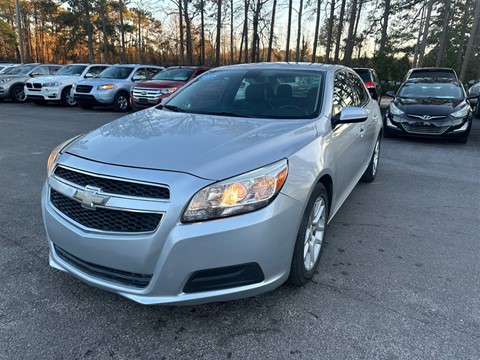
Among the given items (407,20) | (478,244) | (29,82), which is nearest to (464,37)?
(407,20)

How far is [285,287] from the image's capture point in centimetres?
272

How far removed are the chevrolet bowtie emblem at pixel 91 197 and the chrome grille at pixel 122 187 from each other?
0.03m

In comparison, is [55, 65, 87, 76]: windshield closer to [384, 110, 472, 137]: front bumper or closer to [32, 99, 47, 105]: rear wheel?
[32, 99, 47, 105]: rear wheel

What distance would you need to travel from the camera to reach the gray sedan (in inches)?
80.4

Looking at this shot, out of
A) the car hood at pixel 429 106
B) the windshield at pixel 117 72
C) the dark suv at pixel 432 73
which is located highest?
the dark suv at pixel 432 73

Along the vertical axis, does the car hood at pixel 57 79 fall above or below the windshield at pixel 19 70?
below

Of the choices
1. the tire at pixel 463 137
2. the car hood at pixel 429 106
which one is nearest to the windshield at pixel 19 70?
the car hood at pixel 429 106

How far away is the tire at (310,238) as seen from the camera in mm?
2456

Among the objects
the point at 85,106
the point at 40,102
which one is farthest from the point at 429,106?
the point at 40,102

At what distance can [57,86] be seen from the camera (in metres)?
15.0

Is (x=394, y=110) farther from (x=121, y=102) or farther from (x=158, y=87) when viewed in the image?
(x=121, y=102)

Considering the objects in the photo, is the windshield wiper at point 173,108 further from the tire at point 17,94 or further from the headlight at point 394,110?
the tire at point 17,94

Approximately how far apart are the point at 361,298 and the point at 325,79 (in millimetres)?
Result: 2029

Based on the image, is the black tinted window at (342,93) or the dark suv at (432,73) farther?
the dark suv at (432,73)
